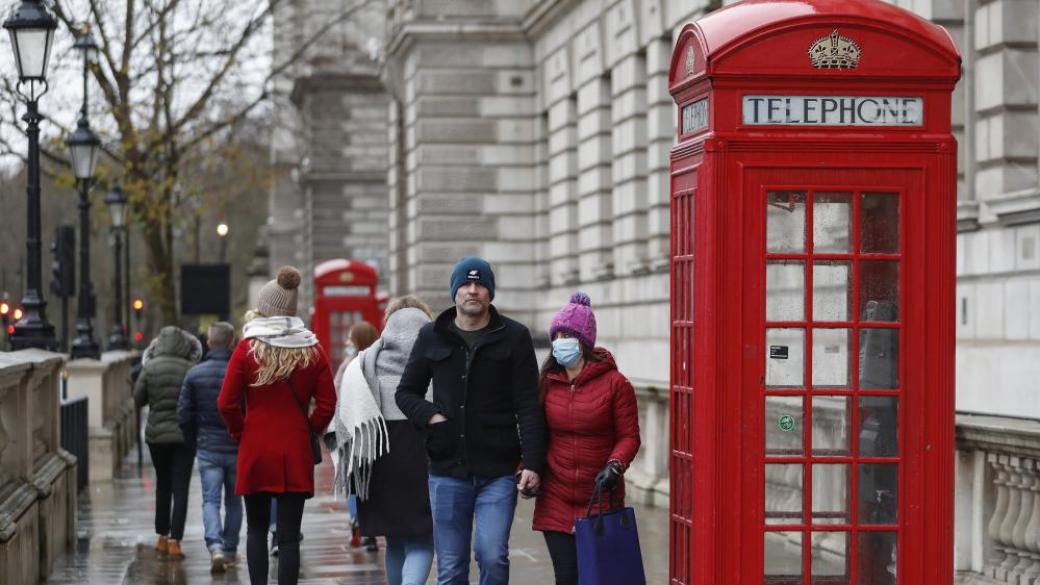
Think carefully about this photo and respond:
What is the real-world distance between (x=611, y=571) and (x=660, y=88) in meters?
17.9

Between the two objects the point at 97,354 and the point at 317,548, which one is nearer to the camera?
the point at 317,548

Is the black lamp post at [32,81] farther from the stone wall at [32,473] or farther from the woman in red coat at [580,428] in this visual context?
the woman in red coat at [580,428]

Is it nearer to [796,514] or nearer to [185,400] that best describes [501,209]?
[185,400]

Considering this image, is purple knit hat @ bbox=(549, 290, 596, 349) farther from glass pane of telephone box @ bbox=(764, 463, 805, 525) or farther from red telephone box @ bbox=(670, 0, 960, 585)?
glass pane of telephone box @ bbox=(764, 463, 805, 525)

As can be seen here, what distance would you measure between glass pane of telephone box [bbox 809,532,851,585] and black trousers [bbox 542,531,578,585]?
1.23 meters

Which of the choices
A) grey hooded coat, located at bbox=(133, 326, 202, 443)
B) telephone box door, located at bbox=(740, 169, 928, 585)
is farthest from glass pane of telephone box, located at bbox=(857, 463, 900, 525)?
grey hooded coat, located at bbox=(133, 326, 202, 443)

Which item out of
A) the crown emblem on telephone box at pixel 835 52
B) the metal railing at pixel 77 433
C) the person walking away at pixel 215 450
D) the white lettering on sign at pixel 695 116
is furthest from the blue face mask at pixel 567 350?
the metal railing at pixel 77 433

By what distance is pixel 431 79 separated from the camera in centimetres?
3569

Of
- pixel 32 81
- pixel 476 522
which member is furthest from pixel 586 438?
pixel 32 81

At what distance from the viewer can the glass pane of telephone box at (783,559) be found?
26.9ft

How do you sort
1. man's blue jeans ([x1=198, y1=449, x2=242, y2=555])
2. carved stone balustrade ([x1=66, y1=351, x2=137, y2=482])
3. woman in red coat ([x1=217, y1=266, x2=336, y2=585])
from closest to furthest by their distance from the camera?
woman in red coat ([x1=217, y1=266, x2=336, y2=585]) → man's blue jeans ([x1=198, y1=449, x2=242, y2=555]) → carved stone balustrade ([x1=66, y1=351, x2=137, y2=482])

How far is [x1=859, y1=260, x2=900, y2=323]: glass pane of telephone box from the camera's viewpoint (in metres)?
8.05

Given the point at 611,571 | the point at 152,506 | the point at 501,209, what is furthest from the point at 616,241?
the point at 611,571

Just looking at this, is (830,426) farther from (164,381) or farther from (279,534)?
(164,381)
